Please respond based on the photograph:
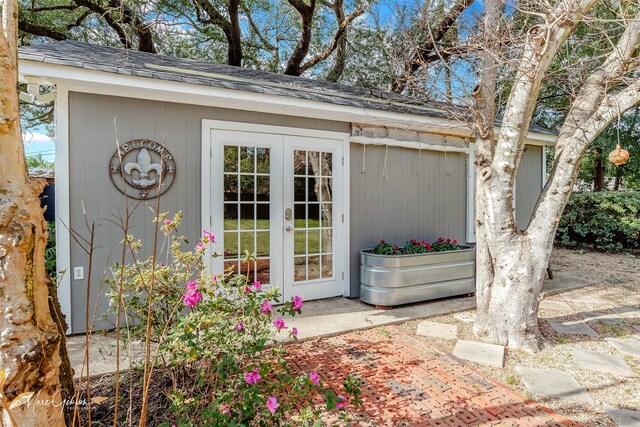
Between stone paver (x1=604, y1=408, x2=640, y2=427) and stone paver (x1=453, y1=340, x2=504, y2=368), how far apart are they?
2.38 feet

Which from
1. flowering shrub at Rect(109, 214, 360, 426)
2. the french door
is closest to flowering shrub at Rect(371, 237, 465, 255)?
the french door

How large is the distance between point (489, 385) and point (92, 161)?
159 inches

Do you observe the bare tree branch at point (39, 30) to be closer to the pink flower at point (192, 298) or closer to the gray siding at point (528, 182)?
the pink flower at point (192, 298)

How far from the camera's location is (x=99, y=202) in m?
3.51

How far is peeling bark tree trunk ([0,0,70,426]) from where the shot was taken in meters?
0.91

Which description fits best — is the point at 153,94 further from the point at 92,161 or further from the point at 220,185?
the point at 220,185

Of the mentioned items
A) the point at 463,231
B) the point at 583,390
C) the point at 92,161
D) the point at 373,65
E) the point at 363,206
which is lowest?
the point at 583,390

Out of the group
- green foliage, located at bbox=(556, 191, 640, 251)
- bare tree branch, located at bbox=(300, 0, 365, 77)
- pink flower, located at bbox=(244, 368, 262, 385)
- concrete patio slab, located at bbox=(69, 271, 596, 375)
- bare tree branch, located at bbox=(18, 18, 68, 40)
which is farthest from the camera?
bare tree branch, located at bbox=(300, 0, 365, 77)

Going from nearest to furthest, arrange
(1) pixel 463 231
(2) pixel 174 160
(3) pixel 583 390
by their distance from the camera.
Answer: (3) pixel 583 390, (2) pixel 174 160, (1) pixel 463 231

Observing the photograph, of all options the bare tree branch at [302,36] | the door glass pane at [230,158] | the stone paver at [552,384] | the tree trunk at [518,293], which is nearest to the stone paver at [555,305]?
the tree trunk at [518,293]

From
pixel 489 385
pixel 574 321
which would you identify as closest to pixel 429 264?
pixel 574 321

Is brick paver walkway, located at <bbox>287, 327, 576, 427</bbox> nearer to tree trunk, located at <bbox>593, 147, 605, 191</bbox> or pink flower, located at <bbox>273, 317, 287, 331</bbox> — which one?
pink flower, located at <bbox>273, 317, 287, 331</bbox>

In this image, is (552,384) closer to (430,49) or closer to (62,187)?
(430,49)

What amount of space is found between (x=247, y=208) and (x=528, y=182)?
564 cm
